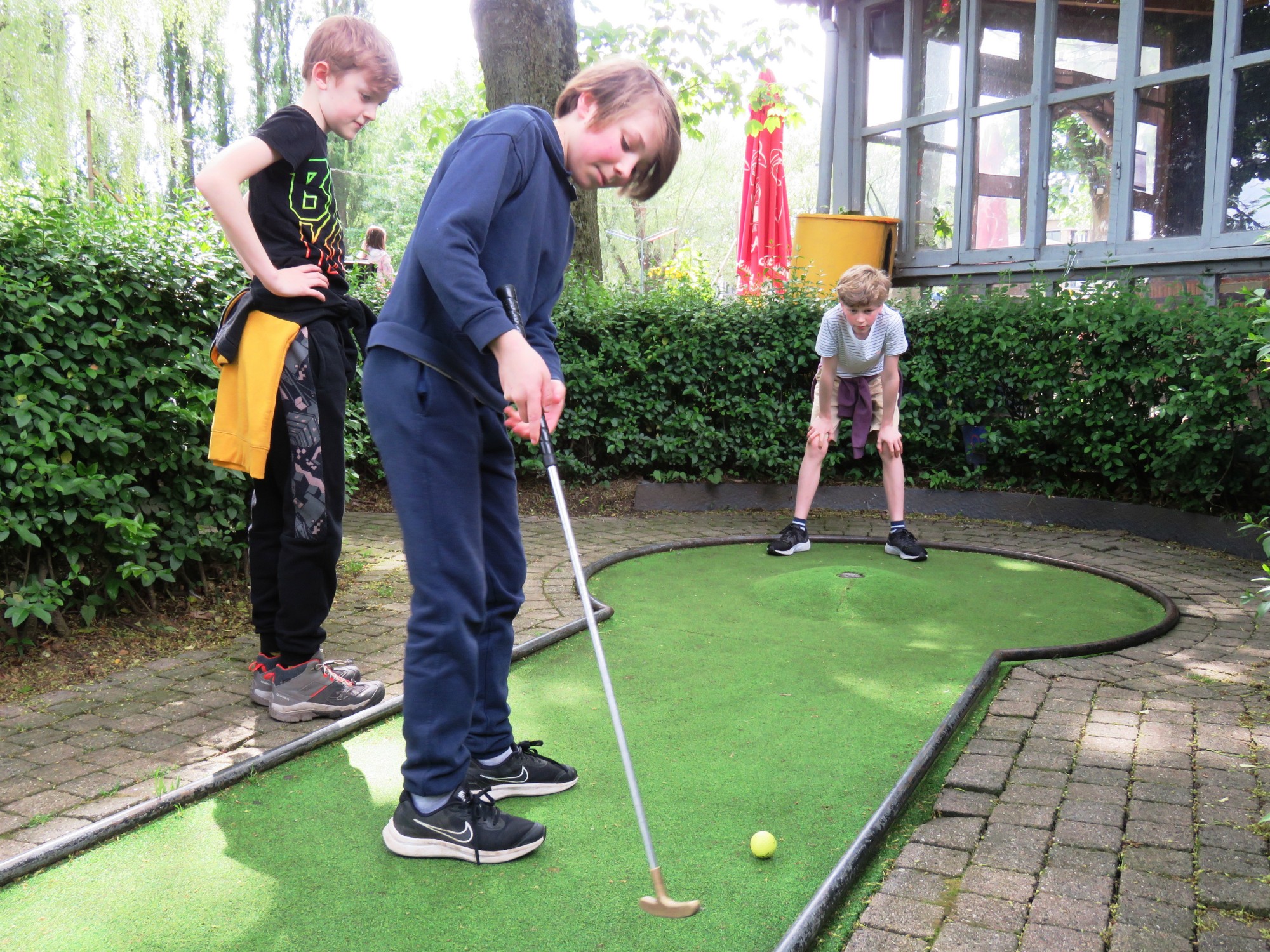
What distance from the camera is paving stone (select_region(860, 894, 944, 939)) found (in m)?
1.96

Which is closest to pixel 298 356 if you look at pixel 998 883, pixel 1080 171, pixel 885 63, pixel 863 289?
pixel 998 883

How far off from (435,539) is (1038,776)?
1.73 m

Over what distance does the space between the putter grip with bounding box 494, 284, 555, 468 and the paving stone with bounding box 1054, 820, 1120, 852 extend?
4.82 ft

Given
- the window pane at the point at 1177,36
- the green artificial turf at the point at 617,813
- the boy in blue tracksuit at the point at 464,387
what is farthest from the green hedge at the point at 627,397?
the window pane at the point at 1177,36

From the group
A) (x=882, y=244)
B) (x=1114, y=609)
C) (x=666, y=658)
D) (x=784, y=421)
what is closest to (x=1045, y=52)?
(x=882, y=244)

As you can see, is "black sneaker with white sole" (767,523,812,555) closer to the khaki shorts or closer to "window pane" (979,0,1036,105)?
the khaki shorts

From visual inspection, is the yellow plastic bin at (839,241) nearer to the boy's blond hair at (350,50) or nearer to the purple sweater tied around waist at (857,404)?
the purple sweater tied around waist at (857,404)

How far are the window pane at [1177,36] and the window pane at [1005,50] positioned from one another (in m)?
0.95

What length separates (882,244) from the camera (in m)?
8.90

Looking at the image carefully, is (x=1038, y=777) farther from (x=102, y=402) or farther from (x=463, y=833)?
(x=102, y=402)

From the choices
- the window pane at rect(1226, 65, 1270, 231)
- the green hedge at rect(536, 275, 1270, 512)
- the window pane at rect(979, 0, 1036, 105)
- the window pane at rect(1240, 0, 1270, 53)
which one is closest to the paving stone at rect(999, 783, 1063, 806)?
the green hedge at rect(536, 275, 1270, 512)

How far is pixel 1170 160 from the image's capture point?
748 cm

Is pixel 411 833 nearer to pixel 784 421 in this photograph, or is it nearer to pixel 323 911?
pixel 323 911

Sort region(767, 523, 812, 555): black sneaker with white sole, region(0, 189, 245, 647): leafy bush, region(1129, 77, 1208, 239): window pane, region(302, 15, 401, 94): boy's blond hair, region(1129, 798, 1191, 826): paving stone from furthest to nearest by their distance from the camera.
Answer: region(1129, 77, 1208, 239): window pane < region(767, 523, 812, 555): black sneaker with white sole < region(0, 189, 245, 647): leafy bush < region(302, 15, 401, 94): boy's blond hair < region(1129, 798, 1191, 826): paving stone
